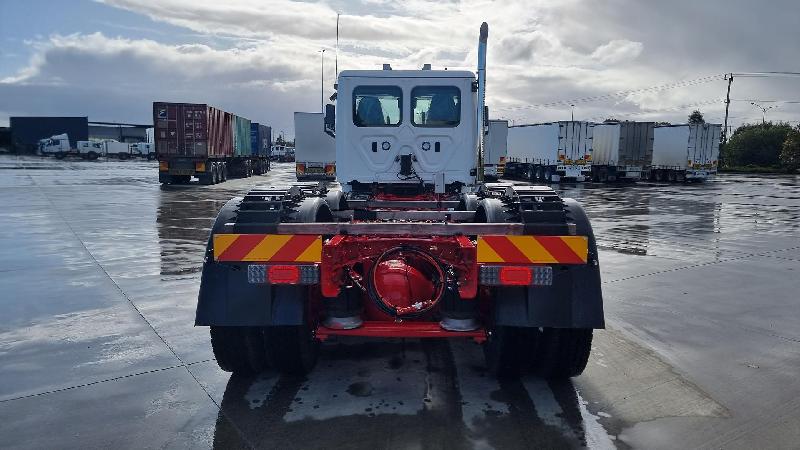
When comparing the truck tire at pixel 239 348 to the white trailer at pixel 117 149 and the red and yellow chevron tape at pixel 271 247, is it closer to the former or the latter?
the red and yellow chevron tape at pixel 271 247

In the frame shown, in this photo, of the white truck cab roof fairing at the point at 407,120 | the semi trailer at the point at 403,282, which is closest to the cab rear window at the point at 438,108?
the white truck cab roof fairing at the point at 407,120

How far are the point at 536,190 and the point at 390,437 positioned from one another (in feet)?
8.11

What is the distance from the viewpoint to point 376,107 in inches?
304

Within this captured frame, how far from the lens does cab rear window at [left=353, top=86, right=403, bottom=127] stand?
7684 millimetres

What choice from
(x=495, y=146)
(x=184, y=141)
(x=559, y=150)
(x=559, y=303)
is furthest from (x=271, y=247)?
(x=559, y=150)

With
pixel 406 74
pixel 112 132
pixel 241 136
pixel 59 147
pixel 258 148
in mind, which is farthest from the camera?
pixel 112 132

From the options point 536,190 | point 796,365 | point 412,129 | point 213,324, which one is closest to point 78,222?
point 412,129

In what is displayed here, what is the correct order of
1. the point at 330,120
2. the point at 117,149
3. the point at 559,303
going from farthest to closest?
the point at 117,149
the point at 330,120
the point at 559,303

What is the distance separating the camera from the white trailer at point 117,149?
69.3 m

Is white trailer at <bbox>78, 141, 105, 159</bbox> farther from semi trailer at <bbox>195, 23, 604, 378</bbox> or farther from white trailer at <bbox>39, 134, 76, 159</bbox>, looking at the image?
semi trailer at <bbox>195, 23, 604, 378</bbox>

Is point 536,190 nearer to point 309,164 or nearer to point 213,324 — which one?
point 213,324

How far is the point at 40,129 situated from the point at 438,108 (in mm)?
86578

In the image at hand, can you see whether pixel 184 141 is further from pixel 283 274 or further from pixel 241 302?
pixel 283 274

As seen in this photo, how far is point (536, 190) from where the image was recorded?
5.14 meters
